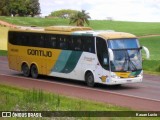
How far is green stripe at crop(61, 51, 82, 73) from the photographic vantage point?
1065 inches

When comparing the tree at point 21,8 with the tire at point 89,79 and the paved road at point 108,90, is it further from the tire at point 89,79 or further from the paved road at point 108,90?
the tire at point 89,79

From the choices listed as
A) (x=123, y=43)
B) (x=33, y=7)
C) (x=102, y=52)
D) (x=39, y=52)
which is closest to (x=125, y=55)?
(x=123, y=43)

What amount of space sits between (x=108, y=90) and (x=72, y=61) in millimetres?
3830

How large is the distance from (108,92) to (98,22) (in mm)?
111867

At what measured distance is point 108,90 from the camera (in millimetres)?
24609

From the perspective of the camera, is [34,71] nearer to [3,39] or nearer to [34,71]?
[34,71]

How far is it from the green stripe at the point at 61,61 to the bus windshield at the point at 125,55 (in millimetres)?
3793

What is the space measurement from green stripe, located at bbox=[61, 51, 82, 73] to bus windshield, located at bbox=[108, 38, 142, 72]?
2.82m

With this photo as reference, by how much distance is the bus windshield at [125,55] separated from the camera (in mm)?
24578

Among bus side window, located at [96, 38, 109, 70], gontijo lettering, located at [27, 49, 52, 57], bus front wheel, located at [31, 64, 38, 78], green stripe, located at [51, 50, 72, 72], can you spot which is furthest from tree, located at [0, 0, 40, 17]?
bus side window, located at [96, 38, 109, 70]

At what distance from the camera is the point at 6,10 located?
124 meters

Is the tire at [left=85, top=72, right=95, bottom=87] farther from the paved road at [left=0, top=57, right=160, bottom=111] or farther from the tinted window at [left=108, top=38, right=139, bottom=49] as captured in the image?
the tinted window at [left=108, top=38, right=139, bottom=49]

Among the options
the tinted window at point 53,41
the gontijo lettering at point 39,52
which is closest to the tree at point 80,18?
the tinted window at point 53,41

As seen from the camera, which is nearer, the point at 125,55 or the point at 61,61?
the point at 125,55
